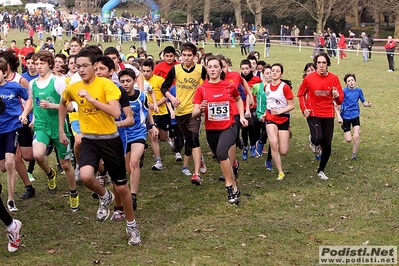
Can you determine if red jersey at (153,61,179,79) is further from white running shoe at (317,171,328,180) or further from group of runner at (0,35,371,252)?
white running shoe at (317,171,328,180)

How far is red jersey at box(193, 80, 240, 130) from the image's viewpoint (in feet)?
30.1

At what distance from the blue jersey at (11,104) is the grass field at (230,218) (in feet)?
3.99

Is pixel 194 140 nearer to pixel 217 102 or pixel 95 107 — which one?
pixel 217 102

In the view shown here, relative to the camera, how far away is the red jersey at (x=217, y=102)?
9164 millimetres

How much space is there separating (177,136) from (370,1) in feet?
163

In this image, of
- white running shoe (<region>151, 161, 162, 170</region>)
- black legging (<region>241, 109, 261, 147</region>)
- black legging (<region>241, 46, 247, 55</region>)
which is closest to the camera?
white running shoe (<region>151, 161, 162, 170</region>)

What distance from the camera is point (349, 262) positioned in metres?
6.70

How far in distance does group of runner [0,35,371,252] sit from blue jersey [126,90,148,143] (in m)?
0.01

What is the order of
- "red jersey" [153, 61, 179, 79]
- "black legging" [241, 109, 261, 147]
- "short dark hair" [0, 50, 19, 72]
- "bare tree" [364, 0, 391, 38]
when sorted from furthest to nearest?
1. "bare tree" [364, 0, 391, 38]
2. "red jersey" [153, 61, 179, 79]
3. "black legging" [241, 109, 261, 147]
4. "short dark hair" [0, 50, 19, 72]

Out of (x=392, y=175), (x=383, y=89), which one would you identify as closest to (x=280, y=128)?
(x=392, y=175)

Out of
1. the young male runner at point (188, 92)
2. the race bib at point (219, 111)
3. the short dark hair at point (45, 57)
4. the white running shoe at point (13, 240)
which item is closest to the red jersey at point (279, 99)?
the young male runner at point (188, 92)

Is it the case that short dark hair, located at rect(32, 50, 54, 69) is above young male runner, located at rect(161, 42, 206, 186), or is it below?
above

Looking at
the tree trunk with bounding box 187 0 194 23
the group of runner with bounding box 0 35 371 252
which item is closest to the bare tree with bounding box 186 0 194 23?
the tree trunk with bounding box 187 0 194 23

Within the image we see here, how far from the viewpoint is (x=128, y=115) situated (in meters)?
7.30
